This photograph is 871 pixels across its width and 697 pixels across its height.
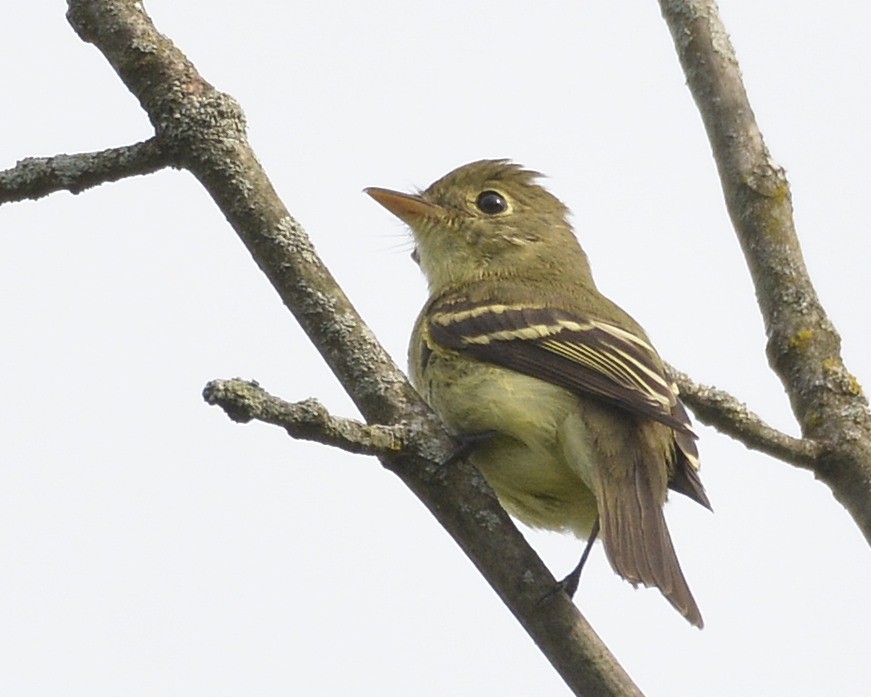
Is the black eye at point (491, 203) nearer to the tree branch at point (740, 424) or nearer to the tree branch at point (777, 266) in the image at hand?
the tree branch at point (777, 266)

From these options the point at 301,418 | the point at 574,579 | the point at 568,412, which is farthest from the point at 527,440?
the point at 301,418

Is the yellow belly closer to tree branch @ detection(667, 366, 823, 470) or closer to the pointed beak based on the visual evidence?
tree branch @ detection(667, 366, 823, 470)

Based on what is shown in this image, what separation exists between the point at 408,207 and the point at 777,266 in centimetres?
242

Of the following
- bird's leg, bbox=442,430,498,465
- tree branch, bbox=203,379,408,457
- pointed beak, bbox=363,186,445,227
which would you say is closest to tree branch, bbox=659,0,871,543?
bird's leg, bbox=442,430,498,465

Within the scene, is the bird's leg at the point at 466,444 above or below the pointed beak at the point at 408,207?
below

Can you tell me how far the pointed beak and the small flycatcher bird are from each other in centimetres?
73

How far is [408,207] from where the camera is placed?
6.88 meters

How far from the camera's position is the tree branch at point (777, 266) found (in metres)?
4.60

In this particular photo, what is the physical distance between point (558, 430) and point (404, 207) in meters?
2.16

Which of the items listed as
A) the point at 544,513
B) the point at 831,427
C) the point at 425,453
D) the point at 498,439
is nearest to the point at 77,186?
the point at 425,453

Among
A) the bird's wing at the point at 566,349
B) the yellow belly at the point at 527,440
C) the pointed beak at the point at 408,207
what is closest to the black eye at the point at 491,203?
the pointed beak at the point at 408,207

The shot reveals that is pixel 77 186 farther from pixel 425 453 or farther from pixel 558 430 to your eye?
pixel 558 430

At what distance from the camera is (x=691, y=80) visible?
5.21 metres

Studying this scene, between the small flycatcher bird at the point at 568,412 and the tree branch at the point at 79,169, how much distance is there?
4.65 feet
